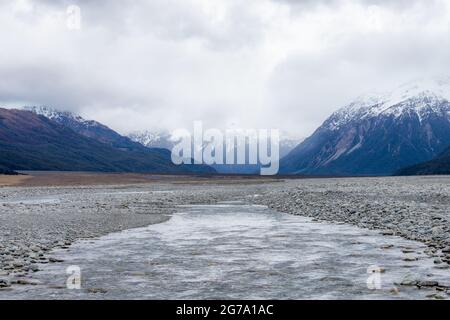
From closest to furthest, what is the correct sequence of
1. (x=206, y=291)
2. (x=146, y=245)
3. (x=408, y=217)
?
1. (x=206, y=291)
2. (x=146, y=245)
3. (x=408, y=217)

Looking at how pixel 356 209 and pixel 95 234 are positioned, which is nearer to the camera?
pixel 95 234

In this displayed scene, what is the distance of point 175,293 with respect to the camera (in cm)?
1421

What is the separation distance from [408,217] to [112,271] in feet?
67.0

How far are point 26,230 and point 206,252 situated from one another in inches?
474

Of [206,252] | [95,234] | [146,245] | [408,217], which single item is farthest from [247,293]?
[408,217]

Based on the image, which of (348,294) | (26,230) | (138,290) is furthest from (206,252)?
(26,230)

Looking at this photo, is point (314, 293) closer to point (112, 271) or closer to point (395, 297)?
point (395, 297)

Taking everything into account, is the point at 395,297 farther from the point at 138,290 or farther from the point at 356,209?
the point at 356,209

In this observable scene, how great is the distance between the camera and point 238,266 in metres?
18.1

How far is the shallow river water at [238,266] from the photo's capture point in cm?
1425

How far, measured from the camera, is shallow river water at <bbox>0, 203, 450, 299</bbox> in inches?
561

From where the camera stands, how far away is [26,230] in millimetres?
28828
